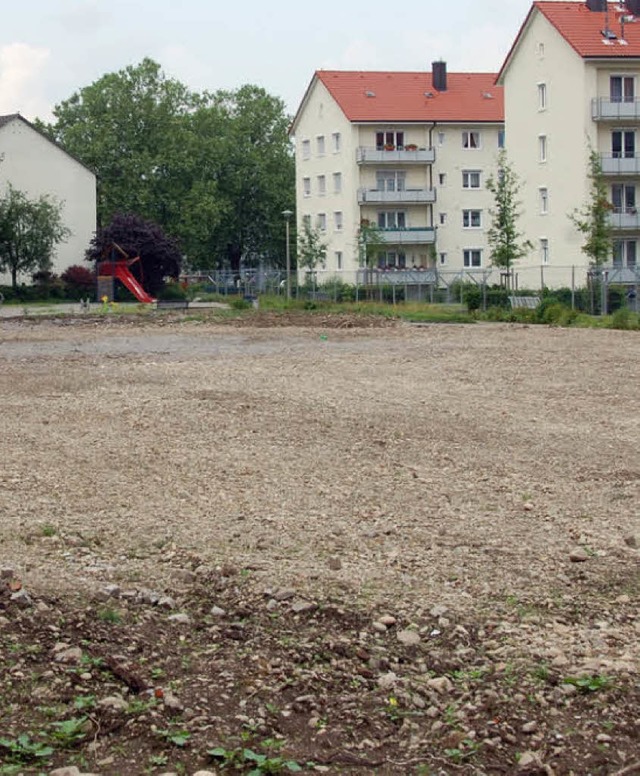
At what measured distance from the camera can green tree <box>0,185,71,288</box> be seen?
70.1 m

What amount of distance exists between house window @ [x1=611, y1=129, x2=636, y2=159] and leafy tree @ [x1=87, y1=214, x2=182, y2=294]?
23410 millimetres

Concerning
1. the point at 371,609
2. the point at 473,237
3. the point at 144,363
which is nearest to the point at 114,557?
the point at 371,609

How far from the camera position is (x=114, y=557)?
8.59m

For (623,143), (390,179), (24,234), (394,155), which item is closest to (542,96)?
(623,143)

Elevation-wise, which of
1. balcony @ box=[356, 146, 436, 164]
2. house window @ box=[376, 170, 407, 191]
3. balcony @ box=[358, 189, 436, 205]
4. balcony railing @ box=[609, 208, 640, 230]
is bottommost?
balcony railing @ box=[609, 208, 640, 230]

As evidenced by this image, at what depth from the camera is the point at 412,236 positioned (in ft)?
265

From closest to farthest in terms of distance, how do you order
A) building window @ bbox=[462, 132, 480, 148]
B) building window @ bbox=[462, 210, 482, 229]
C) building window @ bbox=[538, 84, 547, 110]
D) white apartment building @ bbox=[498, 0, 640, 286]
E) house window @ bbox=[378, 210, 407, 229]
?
white apartment building @ bbox=[498, 0, 640, 286] → building window @ bbox=[538, 84, 547, 110] → house window @ bbox=[378, 210, 407, 229] → building window @ bbox=[462, 210, 482, 229] → building window @ bbox=[462, 132, 480, 148]

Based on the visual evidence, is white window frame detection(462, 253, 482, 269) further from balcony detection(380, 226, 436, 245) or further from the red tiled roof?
Answer: the red tiled roof

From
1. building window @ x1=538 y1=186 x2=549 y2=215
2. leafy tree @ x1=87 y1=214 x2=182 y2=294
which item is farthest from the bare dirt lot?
leafy tree @ x1=87 y1=214 x2=182 y2=294

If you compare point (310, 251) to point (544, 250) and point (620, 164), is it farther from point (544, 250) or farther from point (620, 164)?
point (620, 164)

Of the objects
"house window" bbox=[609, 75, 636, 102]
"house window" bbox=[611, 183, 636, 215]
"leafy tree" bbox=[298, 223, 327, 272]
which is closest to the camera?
"house window" bbox=[609, 75, 636, 102]

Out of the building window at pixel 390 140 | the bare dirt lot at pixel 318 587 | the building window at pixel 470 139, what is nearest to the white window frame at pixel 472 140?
the building window at pixel 470 139

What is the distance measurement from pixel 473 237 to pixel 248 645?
257 feet

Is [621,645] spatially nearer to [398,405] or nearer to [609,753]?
[609,753]
